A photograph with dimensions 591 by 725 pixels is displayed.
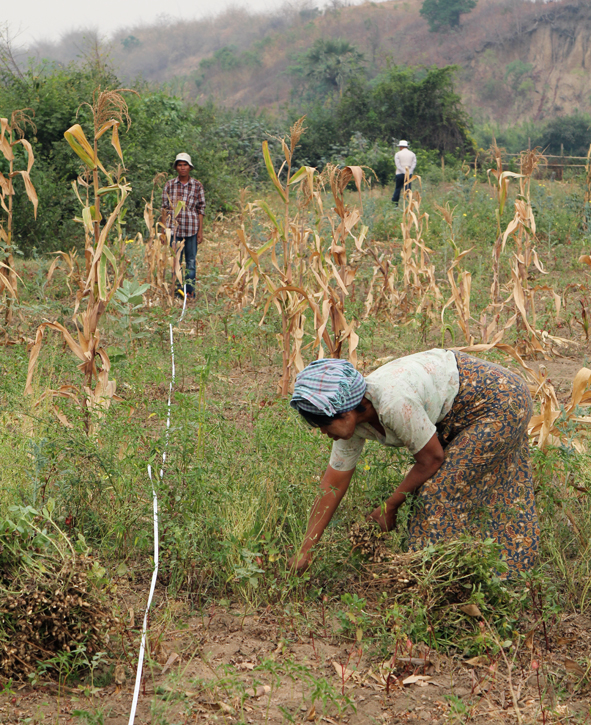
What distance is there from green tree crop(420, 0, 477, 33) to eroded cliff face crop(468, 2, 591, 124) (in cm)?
643

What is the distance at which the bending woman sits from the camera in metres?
2.78

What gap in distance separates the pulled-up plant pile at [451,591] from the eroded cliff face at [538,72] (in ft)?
138

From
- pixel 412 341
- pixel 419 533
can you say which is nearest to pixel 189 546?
pixel 419 533

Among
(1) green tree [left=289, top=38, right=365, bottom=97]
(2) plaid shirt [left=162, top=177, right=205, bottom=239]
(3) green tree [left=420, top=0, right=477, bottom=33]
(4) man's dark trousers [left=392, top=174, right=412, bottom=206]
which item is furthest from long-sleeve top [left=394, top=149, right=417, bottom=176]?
(3) green tree [left=420, top=0, right=477, bottom=33]

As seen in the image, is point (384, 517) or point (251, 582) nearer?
point (251, 582)

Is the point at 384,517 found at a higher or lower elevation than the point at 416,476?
lower

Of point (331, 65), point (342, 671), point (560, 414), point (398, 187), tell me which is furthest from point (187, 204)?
point (331, 65)

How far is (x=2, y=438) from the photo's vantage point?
3.65 meters

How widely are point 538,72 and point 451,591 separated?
45874 mm

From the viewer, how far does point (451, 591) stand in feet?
8.68

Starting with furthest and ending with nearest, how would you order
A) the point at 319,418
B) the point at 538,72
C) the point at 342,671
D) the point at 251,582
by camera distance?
the point at 538,72
the point at 251,582
the point at 319,418
the point at 342,671

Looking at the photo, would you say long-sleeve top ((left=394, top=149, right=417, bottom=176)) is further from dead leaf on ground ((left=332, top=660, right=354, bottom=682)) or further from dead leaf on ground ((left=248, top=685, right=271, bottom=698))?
dead leaf on ground ((left=248, top=685, right=271, bottom=698))

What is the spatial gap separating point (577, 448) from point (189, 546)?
196 centimetres

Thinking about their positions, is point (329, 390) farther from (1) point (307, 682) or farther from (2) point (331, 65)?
(2) point (331, 65)
